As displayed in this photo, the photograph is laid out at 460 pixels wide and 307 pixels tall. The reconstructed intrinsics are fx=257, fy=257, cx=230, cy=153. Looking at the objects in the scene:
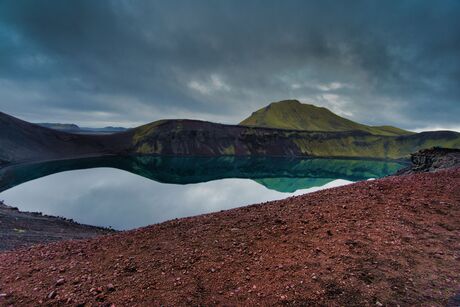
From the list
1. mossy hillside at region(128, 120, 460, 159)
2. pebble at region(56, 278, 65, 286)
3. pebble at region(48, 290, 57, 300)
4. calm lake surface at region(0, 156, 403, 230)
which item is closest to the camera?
pebble at region(48, 290, 57, 300)

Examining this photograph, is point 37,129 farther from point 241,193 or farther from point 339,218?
point 339,218

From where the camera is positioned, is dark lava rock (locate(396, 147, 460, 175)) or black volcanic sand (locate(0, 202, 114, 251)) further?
dark lava rock (locate(396, 147, 460, 175))

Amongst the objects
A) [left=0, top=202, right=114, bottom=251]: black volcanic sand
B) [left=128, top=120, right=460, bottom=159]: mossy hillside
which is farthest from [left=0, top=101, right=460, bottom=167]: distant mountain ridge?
[left=0, top=202, right=114, bottom=251]: black volcanic sand

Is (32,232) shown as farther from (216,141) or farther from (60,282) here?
(216,141)

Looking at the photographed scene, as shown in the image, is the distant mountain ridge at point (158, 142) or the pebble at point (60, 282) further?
the distant mountain ridge at point (158, 142)

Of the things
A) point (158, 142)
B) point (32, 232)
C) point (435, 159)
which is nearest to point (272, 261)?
point (32, 232)

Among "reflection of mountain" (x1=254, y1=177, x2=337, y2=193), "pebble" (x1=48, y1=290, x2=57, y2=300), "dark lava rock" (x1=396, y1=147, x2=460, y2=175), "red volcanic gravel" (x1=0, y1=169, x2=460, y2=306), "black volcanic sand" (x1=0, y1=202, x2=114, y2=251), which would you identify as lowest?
"reflection of mountain" (x1=254, y1=177, x2=337, y2=193)

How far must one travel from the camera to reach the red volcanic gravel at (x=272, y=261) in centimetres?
650

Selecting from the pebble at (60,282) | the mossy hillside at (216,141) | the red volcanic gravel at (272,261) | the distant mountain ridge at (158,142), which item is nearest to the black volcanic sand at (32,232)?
the red volcanic gravel at (272,261)

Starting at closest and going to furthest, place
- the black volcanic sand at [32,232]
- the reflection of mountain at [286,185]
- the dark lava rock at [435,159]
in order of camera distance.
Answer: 1. the black volcanic sand at [32,232]
2. the dark lava rock at [435,159]
3. the reflection of mountain at [286,185]

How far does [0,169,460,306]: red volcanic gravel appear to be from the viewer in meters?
6.50

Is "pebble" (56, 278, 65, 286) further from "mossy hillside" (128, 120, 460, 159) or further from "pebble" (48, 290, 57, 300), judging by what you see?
"mossy hillside" (128, 120, 460, 159)

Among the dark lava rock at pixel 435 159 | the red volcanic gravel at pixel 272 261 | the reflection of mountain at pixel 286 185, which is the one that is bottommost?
the reflection of mountain at pixel 286 185

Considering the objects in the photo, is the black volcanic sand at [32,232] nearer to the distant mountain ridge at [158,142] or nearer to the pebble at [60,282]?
the pebble at [60,282]
